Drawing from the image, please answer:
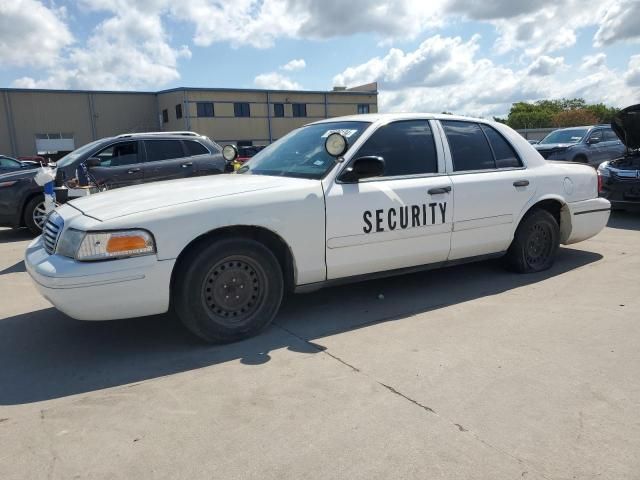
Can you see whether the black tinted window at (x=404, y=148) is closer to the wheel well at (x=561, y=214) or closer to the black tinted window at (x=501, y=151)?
the black tinted window at (x=501, y=151)

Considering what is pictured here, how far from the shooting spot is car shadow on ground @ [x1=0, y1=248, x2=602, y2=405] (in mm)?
3404

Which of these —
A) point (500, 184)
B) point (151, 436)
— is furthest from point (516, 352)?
point (151, 436)

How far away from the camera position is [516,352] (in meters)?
3.58

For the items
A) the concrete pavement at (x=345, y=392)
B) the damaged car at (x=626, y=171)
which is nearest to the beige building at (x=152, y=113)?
the damaged car at (x=626, y=171)

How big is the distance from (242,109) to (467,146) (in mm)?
46297

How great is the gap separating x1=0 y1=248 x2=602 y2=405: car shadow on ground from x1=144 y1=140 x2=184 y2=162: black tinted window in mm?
5031

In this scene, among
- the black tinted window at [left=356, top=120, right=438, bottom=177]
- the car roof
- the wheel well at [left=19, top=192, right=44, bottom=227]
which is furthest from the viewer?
the wheel well at [left=19, top=192, right=44, bottom=227]

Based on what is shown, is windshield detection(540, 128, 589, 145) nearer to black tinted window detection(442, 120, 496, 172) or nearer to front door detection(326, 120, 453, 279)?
black tinted window detection(442, 120, 496, 172)

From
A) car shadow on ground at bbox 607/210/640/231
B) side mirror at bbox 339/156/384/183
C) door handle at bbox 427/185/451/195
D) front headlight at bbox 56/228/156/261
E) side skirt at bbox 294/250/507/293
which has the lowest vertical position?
car shadow on ground at bbox 607/210/640/231

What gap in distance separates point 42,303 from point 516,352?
417 centimetres

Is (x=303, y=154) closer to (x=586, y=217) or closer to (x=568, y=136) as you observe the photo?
(x=586, y=217)

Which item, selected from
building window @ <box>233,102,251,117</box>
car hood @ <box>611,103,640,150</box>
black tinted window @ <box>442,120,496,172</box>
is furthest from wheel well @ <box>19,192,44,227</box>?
building window @ <box>233,102,251,117</box>

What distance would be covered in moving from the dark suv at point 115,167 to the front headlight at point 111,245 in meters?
5.38

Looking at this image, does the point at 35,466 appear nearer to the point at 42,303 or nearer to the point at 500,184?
the point at 42,303
